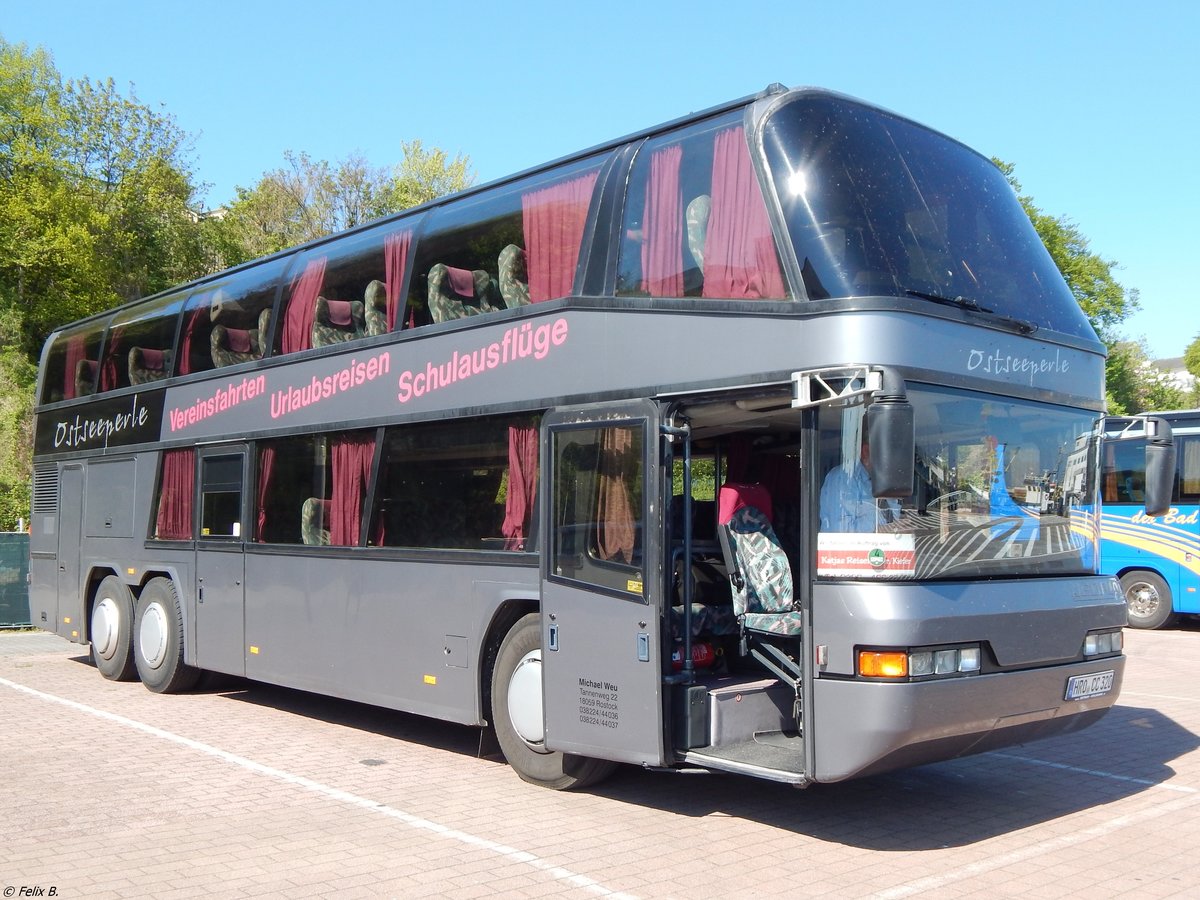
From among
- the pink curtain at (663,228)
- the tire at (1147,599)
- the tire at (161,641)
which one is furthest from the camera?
the tire at (1147,599)

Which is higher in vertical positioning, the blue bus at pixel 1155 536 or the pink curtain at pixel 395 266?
the pink curtain at pixel 395 266

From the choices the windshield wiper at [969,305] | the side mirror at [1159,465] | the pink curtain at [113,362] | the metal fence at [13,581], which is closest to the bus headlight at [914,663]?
the windshield wiper at [969,305]

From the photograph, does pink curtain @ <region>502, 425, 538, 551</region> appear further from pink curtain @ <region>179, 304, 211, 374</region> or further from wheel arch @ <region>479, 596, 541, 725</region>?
pink curtain @ <region>179, 304, 211, 374</region>

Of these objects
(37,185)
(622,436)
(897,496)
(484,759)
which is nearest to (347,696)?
(484,759)

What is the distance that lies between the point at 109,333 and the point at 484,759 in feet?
26.5

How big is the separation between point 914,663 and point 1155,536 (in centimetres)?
1505

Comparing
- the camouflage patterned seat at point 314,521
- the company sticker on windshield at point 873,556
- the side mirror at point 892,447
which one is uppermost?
the side mirror at point 892,447

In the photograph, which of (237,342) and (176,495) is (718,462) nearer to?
(237,342)

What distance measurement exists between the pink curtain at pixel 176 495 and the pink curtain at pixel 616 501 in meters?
6.24

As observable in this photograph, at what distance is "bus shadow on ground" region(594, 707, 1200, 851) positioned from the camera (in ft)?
22.3

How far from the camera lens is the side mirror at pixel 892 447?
5.54 metres

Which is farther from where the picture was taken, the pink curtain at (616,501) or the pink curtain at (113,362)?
the pink curtain at (113,362)

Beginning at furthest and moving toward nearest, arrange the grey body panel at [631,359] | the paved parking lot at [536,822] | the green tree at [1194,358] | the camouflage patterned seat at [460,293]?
the green tree at [1194,358] < the camouflage patterned seat at [460,293] < the grey body panel at [631,359] < the paved parking lot at [536,822]

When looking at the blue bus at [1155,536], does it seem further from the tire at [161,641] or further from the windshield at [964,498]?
the tire at [161,641]
